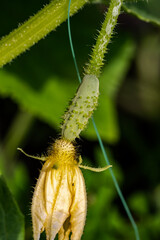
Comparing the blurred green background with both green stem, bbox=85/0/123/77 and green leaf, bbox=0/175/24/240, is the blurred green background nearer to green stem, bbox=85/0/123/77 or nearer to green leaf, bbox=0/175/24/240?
green leaf, bbox=0/175/24/240

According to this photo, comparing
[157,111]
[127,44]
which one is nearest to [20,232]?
[127,44]

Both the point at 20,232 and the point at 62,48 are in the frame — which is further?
the point at 62,48

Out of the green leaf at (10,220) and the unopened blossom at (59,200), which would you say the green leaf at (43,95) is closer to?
the green leaf at (10,220)

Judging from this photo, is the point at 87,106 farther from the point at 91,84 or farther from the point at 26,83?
the point at 26,83

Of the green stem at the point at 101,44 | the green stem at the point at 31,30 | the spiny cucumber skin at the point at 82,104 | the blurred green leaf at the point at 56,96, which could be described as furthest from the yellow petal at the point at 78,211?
the blurred green leaf at the point at 56,96

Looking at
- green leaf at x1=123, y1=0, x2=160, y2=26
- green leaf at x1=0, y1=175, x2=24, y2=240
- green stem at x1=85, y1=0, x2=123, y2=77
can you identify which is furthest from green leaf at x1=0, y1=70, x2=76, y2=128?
green stem at x1=85, y1=0, x2=123, y2=77
